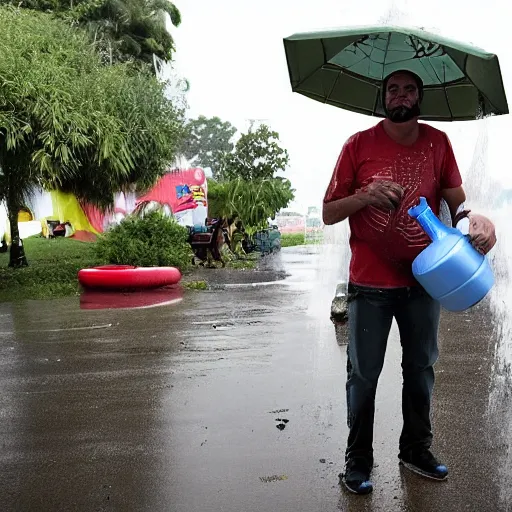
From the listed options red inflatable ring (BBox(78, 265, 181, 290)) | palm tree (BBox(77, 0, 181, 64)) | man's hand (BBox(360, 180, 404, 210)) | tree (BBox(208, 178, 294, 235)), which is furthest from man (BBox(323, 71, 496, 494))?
palm tree (BBox(77, 0, 181, 64))

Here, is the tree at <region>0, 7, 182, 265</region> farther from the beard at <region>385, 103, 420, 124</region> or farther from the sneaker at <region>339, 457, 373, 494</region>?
the sneaker at <region>339, 457, 373, 494</region>

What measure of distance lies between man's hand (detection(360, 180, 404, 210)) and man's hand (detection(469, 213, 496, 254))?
0.32 metres

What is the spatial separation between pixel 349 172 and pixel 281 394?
225cm

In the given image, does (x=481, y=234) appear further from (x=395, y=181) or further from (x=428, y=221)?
(x=395, y=181)

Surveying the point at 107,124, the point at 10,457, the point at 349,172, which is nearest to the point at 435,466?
the point at 349,172

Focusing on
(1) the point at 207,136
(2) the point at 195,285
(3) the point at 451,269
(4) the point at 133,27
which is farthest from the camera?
(1) the point at 207,136

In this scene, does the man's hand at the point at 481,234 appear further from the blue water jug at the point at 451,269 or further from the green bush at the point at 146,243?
the green bush at the point at 146,243

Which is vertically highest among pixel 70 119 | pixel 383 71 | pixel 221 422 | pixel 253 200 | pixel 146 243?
pixel 70 119

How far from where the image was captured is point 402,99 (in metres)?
2.85

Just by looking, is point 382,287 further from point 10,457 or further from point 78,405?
point 78,405

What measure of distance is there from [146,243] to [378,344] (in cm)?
1233

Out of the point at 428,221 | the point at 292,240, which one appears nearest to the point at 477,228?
the point at 428,221

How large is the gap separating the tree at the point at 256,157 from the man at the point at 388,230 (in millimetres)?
24664

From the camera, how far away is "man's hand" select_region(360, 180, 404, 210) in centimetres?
270
